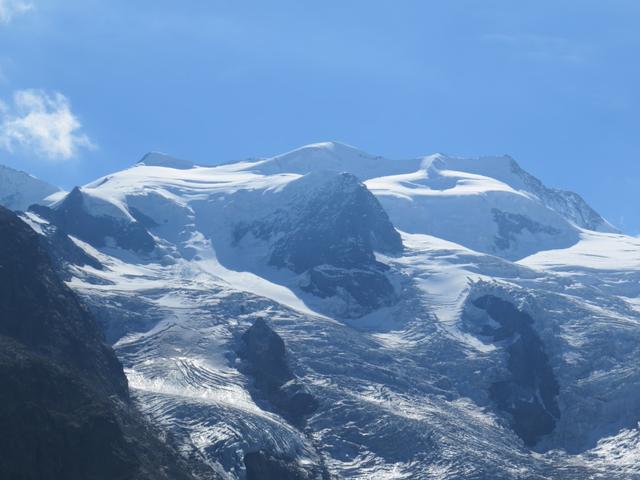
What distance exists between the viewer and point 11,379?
191 meters

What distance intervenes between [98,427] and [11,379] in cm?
1087

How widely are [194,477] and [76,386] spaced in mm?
16956

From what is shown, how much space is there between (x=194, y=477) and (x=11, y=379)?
79.0 ft

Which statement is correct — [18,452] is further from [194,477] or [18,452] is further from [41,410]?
[194,477]

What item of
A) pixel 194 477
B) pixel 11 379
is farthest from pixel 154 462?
pixel 11 379

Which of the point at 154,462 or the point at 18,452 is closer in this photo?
the point at 18,452

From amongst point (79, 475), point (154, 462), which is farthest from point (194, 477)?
point (79, 475)

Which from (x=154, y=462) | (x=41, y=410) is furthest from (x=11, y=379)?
(x=154, y=462)

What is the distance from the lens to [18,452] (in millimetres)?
181750

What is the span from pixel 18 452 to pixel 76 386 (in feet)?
57.6

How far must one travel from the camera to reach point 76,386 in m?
198

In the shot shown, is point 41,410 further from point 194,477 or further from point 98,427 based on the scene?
point 194,477

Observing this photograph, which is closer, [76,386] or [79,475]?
[79,475]

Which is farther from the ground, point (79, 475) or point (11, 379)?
point (11, 379)
